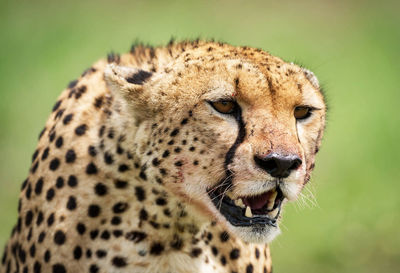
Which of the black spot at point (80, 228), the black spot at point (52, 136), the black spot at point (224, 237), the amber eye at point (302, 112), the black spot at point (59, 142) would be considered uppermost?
the amber eye at point (302, 112)

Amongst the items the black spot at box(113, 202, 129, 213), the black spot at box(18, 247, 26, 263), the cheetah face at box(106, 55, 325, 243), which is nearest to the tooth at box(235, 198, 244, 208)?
the cheetah face at box(106, 55, 325, 243)

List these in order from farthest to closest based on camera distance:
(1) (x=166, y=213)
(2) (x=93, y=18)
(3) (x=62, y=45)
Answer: (2) (x=93, y=18)
(3) (x=62, y=45)
(1) (x=166, y=213)

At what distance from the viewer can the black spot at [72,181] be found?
3414mm

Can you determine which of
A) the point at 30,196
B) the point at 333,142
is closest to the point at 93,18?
the point at 333,142

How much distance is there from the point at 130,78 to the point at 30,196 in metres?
0.66

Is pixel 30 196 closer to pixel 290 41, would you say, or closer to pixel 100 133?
pixel 100 133

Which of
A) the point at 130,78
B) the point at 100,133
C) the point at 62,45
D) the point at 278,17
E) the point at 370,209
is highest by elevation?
the point at 278,17

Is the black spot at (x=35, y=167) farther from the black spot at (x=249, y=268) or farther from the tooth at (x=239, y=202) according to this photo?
the black spot at (x=249, y=268)

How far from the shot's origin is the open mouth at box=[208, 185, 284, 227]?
325cm

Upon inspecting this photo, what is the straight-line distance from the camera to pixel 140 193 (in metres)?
3.38

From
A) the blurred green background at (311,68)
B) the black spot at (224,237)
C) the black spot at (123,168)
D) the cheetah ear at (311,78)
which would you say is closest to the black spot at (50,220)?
the black spot at (123,168)

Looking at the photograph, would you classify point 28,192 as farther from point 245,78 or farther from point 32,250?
point 245,78

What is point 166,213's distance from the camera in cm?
339

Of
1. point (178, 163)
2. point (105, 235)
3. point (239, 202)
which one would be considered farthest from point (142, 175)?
point (239, 202)
